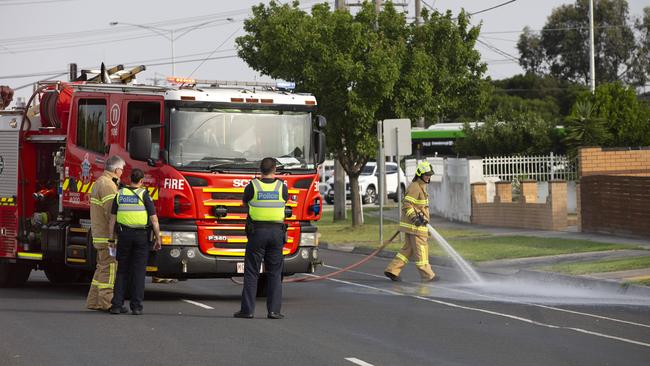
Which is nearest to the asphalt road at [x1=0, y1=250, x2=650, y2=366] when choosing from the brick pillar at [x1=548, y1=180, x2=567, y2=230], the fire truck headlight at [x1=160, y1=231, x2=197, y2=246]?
the fire truck headlight at [x1=160, y1=231, x2=197, y2=246]

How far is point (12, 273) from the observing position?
19.5 meters

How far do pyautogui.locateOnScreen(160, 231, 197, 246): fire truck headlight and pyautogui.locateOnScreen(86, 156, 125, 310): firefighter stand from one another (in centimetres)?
73

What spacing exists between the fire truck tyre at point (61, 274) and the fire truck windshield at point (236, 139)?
14.9ft

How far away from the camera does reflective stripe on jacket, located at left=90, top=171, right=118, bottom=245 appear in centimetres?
1562

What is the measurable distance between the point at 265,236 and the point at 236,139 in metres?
2.43

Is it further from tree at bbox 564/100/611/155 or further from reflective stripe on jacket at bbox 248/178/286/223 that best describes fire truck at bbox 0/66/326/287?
tree at bbox 564/100/611/155

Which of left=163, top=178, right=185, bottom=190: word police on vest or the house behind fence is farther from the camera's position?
the house behind fence

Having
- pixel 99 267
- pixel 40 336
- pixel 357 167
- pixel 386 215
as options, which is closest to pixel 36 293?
pixel 99 267

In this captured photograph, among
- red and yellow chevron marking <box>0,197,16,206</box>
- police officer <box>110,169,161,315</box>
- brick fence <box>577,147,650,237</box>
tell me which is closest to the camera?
police officer <box>110,169,161,315</box>

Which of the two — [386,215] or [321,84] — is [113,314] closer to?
[321,84]

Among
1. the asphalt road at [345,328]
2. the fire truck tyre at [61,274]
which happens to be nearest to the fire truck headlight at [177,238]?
the asphalt road at [345,328]

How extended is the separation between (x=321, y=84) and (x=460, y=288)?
16.0 m

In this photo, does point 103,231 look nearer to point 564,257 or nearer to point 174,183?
point 174,183

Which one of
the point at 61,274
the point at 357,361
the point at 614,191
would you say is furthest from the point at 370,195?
the point at 357,361
